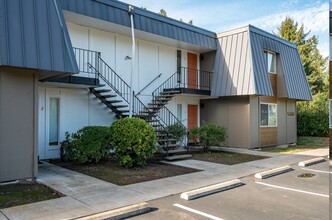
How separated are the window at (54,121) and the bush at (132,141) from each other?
8.55 feet

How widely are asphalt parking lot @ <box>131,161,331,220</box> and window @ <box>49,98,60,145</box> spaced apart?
612cm

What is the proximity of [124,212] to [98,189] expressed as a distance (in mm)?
1772

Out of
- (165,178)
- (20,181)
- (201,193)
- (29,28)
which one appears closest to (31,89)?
(29,28)

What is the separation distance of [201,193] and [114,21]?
7.31m

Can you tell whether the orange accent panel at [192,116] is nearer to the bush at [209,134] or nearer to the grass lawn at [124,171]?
the bush at [209,134]

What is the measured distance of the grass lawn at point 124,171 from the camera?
7.43 meters

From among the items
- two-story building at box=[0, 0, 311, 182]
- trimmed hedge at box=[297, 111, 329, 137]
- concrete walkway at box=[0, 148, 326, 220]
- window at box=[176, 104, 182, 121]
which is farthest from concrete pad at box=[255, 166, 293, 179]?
trimmed hedge at box=[297, 111, 329, 137]

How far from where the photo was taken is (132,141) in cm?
848

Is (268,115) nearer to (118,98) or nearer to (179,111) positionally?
(179,111)

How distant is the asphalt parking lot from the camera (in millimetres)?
4848

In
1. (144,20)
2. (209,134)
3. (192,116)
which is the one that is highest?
(144,20)

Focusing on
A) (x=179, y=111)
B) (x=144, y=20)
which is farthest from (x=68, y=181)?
(x=179, y=111)

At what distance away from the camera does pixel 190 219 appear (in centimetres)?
468

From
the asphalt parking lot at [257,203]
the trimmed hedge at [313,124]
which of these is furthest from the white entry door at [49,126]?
the trimmed hedge at [313,124]
